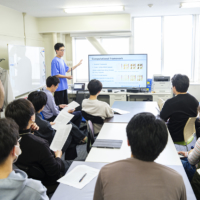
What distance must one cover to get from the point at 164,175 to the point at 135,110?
2586 millimetres

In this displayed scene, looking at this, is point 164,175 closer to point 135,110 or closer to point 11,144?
point 11,144

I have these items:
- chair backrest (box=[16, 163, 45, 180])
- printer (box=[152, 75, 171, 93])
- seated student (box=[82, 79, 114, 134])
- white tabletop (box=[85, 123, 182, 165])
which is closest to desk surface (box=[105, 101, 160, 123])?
seated student (box=[82, 79, 114, 134])

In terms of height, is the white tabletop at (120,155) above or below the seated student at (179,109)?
below

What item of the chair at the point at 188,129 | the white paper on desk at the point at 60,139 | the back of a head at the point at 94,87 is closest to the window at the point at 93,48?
the back of a head at the point at 94,87

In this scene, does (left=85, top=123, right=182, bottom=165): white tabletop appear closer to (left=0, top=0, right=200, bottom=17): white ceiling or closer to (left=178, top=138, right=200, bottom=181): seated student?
(left=178, top=138, right=200, bottom=181): seated student

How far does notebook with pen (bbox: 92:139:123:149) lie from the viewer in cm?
209

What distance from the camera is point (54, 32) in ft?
18.5

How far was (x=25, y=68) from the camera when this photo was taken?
14.9 ft

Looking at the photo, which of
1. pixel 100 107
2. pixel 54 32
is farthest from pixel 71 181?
pixel 54 32

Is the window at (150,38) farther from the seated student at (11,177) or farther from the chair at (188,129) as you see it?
the seated student at (11,177)

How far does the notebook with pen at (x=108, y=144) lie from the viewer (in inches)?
82.2

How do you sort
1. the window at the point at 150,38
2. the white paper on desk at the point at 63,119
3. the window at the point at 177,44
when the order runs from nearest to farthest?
the white paper on desk at the point at 63,119, the window at the point at 177,44, the window at the point at 150,38

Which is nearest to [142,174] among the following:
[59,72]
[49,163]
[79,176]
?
[79,176]

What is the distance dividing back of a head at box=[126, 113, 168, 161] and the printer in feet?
14.6
